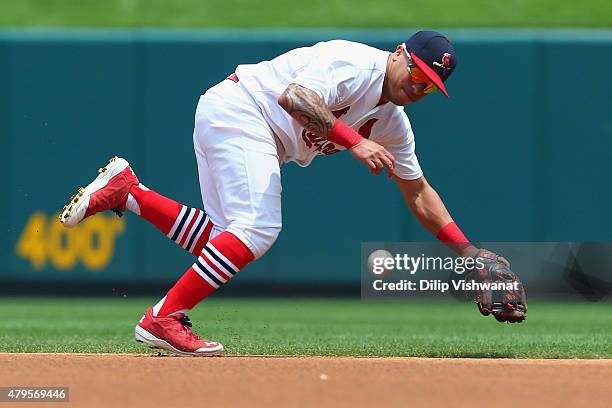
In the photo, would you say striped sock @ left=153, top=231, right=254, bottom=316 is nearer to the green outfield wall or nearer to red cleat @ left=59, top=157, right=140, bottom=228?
red cleat @ left=59, top=157, right=140, bottom=228

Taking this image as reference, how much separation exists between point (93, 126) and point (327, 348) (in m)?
4.41

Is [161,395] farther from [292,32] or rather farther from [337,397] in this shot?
[292,32]

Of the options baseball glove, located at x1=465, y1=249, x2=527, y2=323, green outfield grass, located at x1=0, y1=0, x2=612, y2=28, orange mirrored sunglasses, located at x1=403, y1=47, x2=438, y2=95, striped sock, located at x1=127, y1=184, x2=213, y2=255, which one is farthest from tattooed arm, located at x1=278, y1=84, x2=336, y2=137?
green outfield grass, located at x1=0, y1=0, x2=612, y2=28

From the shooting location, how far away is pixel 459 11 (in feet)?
37.6

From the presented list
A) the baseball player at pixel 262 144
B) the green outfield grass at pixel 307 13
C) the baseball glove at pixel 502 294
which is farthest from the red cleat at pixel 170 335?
the green outfield grass at pixel 307 13

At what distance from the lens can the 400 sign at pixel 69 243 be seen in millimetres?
9062

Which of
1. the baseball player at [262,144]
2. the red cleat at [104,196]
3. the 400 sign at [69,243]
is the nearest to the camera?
the baseball player at [262,144]

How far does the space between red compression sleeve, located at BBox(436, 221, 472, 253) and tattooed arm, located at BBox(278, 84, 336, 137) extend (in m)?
1.08

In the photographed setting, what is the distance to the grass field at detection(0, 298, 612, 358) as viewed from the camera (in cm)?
532

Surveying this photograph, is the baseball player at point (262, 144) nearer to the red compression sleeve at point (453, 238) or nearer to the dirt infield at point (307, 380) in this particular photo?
the red compression sleeve at point (453, 238)

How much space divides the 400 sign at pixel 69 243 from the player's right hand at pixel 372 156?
4860mm

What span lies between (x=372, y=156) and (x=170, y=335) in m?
1.05

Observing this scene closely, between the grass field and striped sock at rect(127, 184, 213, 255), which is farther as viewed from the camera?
the grass field

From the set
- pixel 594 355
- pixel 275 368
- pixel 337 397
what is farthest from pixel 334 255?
pixel 337 397
